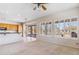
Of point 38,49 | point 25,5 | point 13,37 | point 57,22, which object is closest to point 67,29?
point 57,22

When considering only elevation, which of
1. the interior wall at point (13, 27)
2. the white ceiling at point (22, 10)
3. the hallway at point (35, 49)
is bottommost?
the hallway at point (35, 49)

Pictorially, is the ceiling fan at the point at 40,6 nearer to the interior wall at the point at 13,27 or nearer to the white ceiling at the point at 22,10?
the white ceiling at the point at 22,10

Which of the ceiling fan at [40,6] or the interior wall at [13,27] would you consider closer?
the ceiling fan at [40,6]

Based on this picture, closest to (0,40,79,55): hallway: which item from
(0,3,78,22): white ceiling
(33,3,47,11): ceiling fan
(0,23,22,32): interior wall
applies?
(0,23,22,32): interior wall

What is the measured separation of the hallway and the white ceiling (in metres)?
0.76

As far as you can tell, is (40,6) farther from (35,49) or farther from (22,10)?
(35,49)

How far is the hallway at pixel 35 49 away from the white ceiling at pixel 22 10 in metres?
0.76

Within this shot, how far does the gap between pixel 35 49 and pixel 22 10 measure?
119 cm

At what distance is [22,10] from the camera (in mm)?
2750

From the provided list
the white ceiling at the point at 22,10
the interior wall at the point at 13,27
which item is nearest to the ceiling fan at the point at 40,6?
the white ceiling at the point at 22,10

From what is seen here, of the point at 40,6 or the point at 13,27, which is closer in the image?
the point at 40,6

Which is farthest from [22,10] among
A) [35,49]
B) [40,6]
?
[35,49]

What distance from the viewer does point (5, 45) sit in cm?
270

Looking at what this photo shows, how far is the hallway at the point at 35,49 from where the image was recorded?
2695 mm
